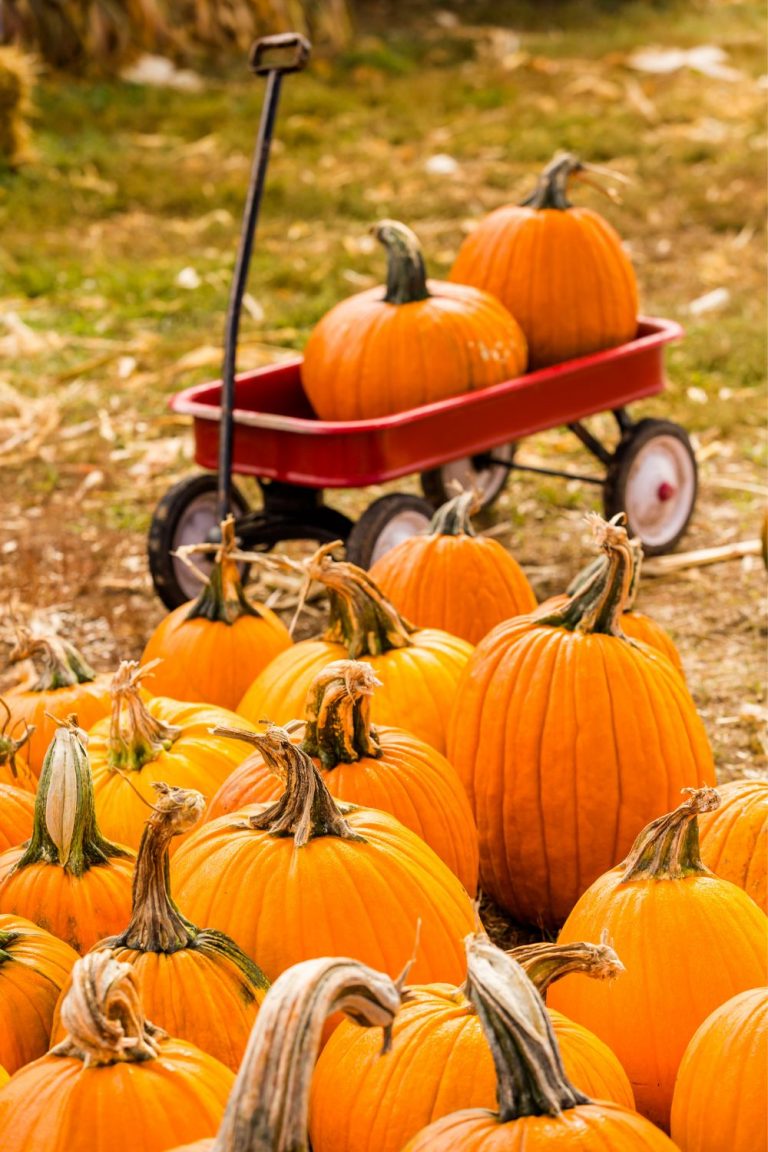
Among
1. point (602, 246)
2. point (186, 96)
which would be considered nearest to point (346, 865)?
point (602, 246)

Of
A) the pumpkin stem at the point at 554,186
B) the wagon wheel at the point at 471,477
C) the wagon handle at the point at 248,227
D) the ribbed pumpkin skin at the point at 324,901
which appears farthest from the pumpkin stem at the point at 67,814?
the pumpkin stem at the point at 554,186

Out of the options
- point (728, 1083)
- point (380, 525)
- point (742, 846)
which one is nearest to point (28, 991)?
point (728, 1083)

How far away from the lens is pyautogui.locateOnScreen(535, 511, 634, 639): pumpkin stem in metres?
2.65

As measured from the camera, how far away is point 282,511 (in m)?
4.33

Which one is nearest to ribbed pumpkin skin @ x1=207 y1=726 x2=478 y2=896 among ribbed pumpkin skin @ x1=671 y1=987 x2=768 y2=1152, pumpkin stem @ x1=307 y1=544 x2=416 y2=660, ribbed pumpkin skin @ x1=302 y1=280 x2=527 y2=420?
pumpkin stem @ x1=307 y1=544 x2=416 y2=660

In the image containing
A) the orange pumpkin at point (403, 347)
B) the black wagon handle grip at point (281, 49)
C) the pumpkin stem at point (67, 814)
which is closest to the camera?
the pumpkin stem at point (67, 814)

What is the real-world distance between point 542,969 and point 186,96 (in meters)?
11.3

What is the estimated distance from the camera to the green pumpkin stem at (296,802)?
6.64 feet

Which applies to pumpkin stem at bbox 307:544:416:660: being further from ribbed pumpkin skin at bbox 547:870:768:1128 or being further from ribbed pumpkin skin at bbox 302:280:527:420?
ribbed pumpkin skin at bbox 302:280:527:420

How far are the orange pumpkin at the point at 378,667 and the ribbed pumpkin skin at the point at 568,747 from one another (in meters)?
0.10

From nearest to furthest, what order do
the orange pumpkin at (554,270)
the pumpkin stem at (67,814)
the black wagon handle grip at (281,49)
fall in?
the pumpkin stem at (67,814)
the black wagon handle grip at (281,49)
the orange pumpkin at (554,270)

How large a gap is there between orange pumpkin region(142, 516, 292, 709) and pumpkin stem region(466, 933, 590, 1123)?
1.88 m

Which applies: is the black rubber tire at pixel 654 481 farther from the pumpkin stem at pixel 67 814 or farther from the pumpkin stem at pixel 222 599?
the pumpkin stem at pixel 67 814

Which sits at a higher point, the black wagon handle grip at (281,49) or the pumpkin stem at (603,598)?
the black wagon handle grip at (281,49)
